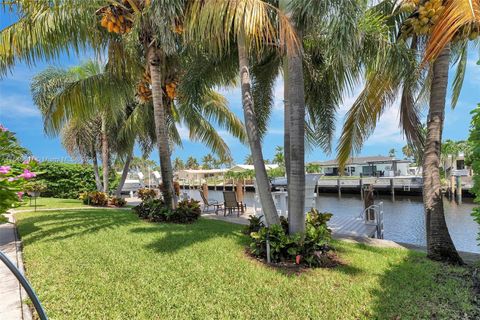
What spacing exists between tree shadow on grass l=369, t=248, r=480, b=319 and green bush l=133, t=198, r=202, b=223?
217 inches

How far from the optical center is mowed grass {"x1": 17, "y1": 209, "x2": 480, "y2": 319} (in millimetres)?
3389

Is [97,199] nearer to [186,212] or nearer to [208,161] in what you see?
[186,212]

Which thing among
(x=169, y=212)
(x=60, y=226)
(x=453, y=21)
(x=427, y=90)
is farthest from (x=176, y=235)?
(x=427, y=90)

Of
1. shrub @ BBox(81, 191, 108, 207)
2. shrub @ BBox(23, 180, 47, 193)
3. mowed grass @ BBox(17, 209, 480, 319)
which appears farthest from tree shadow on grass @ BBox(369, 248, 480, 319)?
shrub @ BBox(81, 191, 108, 207)

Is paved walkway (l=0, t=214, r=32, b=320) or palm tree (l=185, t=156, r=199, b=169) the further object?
palm tree (l=185, t=156, r=199, b=169)

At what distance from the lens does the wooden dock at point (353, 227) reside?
30.3 feet

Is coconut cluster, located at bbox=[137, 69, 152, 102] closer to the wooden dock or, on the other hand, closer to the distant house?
the wooden dock

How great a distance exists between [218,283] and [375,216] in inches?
324

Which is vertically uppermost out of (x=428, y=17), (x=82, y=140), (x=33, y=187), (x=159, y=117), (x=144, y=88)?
(x=144, y=88)

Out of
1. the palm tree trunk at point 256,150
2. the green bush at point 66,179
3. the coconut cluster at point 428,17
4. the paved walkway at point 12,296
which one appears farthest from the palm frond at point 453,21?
the green bush at point 66,179

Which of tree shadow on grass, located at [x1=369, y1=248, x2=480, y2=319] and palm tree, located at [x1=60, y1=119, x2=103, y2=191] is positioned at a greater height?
palm tree, located at [x1=60, y1=119, x2=103, y2=191]

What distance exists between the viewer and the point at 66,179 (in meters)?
19.6

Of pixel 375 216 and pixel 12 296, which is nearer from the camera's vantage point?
pixel 12 296

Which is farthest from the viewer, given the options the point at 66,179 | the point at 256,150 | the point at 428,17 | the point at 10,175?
the point at 66,179
